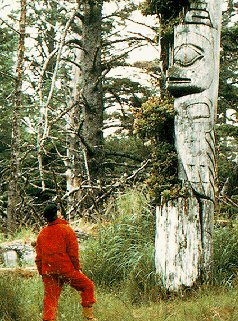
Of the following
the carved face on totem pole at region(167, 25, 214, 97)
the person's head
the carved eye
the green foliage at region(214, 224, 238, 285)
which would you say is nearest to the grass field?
the green foliage at region(214, 224, 238, 285)

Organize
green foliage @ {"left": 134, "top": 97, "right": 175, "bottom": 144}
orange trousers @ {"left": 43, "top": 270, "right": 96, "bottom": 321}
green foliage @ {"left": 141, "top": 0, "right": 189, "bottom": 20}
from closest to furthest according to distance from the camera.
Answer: orange trousers @ {"left": 43, "top": 270, "right": 96, "bottom": 321}, green foliage @ {"left": 141, "top": 0, "right": 189, "bottom": 20}, green foliage @ {"left": 134, "top": 97, "right": 175, "bottom": 144}

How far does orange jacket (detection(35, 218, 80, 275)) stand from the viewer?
596cm

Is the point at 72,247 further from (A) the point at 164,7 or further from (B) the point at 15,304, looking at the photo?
(A) the point at 164,7

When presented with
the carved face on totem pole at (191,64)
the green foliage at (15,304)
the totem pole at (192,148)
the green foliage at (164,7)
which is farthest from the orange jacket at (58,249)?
the green foliage at (164,7)

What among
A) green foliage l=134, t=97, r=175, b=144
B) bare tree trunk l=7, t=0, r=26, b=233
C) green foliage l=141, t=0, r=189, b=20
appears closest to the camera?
green foliage l=141, t=0, r=189, b=20

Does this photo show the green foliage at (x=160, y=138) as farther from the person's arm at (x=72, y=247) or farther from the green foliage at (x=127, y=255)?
the person's arm at (x=72, y=247)

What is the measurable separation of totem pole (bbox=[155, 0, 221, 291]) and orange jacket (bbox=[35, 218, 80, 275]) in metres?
1.34

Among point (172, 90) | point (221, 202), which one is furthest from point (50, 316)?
point (221, 202)

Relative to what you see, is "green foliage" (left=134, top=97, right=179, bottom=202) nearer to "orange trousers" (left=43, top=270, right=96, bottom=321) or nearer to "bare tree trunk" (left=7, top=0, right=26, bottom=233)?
"orange trousers" (left=43, top=270, right=96, bottom=321)

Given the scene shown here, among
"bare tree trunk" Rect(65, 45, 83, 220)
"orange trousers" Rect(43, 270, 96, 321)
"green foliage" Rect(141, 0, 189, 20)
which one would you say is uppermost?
"green foliage" Rect(141, 0, 189, 20)

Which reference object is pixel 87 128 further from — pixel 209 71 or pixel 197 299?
pixel 197 299

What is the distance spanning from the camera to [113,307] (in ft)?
20.0

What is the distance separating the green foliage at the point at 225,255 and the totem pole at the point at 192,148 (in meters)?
0.32

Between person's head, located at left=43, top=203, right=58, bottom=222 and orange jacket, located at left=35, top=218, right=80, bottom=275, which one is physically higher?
person's head, located at left=43, top=203, right=58, bottom=222
